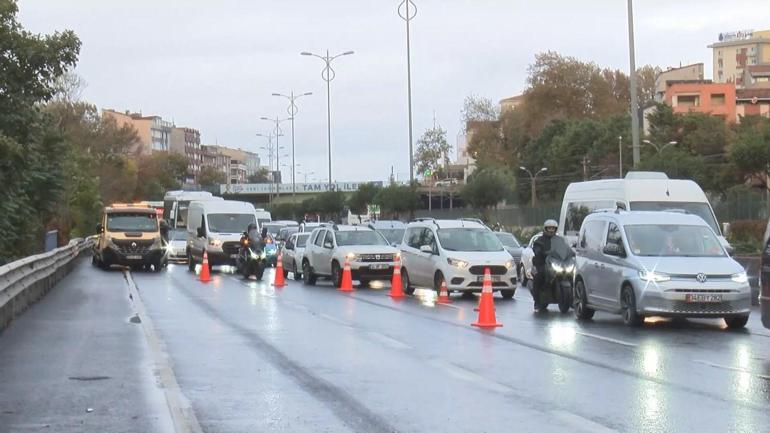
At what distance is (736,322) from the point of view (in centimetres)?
1784

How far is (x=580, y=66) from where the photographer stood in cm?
11819

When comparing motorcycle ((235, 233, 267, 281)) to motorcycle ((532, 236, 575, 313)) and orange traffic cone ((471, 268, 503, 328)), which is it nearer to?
motorcycle ((532, 236, 575, 313))

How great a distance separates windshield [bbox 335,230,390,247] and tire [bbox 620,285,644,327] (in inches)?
576

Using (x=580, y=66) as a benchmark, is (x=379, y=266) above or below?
below

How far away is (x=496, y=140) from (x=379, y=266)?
342ft

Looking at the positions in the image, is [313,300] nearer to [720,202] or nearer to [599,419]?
[599,419]

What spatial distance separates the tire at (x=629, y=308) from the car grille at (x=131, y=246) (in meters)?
27.5

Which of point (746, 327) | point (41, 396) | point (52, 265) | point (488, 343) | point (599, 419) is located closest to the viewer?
point (599, 419)

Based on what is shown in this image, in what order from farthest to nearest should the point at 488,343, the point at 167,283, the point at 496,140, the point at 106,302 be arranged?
1. the point at 496,140
2. the point at 167,283
3. the point at 106,302
4. the point at 488,343

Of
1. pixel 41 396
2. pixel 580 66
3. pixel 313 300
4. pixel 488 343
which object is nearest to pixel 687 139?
pixel 580 66

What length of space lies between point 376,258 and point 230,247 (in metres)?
11.6

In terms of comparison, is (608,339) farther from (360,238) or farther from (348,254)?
(360,238)

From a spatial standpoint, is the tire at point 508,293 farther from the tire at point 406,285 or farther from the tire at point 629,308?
the tire at point 629,308

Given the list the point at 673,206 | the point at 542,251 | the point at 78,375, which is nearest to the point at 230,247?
the point at 673,206
